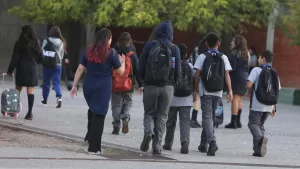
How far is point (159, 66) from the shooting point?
11891 mm

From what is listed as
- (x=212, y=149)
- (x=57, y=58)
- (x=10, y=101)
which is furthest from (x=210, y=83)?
(x=57, y=58)

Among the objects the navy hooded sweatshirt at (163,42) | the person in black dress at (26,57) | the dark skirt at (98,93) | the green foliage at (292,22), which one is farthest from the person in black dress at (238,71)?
the green foliage at (292,22)

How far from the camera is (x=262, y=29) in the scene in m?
37.3

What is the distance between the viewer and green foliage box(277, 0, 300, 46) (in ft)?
94.6

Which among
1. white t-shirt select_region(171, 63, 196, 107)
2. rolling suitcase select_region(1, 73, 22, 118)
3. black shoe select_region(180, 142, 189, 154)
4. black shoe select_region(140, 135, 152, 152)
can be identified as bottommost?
black shoe select_region(180, 142, 189, 154)

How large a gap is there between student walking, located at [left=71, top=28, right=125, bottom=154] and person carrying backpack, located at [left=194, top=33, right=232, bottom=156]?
144 centimetres

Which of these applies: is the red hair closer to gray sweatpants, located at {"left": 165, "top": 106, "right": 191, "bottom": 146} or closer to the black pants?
the black pants

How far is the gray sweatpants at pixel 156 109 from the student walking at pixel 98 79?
58cm

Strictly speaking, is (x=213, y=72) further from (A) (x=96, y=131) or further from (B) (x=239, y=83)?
(B) (x=239, y=83)

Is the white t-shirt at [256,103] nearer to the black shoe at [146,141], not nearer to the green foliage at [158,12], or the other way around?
the black shoe at [146,141]

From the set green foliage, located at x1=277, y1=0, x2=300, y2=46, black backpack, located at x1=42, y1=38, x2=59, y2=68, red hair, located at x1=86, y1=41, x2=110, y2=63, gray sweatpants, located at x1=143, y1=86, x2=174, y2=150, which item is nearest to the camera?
red hair, located at x1=86, y1=41, x2=110, y2=63

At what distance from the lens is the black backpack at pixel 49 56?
59.4ft

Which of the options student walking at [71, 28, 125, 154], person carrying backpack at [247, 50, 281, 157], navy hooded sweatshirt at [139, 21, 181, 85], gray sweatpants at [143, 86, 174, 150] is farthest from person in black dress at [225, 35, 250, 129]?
student walking at [71, 28, 125, 154]

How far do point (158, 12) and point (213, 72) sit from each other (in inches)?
752
